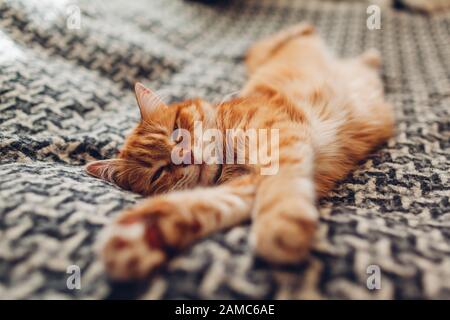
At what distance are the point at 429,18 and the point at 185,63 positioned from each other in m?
2.16

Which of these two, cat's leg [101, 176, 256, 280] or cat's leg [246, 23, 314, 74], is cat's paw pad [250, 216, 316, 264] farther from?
cat's leg [246, 23, 314, 74]

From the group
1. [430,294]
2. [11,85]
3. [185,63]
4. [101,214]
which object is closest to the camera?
[430,294]

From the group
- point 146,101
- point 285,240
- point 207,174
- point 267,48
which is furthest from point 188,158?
point 267,48

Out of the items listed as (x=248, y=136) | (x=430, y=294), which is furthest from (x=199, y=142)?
(x=430, y=294)

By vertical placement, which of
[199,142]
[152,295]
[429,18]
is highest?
[429,18]

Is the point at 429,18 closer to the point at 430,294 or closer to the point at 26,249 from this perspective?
the point at 430,294

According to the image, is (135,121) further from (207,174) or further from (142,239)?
(142,239)

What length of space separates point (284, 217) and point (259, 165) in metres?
0.31

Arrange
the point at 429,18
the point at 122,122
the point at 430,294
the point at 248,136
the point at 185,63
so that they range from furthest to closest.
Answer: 1. the point at 429,18
2. the point at 185,63
3. the point at 122,122
4. the point at 248,136
5. the point at 430,294

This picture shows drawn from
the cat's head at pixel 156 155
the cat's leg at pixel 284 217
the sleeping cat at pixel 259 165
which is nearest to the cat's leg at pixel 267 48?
the sleeping cat at pixel 259 165

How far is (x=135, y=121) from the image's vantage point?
1.51 meters

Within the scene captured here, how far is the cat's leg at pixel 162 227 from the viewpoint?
667mm

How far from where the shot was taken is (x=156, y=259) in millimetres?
681

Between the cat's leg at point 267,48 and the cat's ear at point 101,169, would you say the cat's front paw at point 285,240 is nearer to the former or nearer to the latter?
the cat's ear at point 101,169
